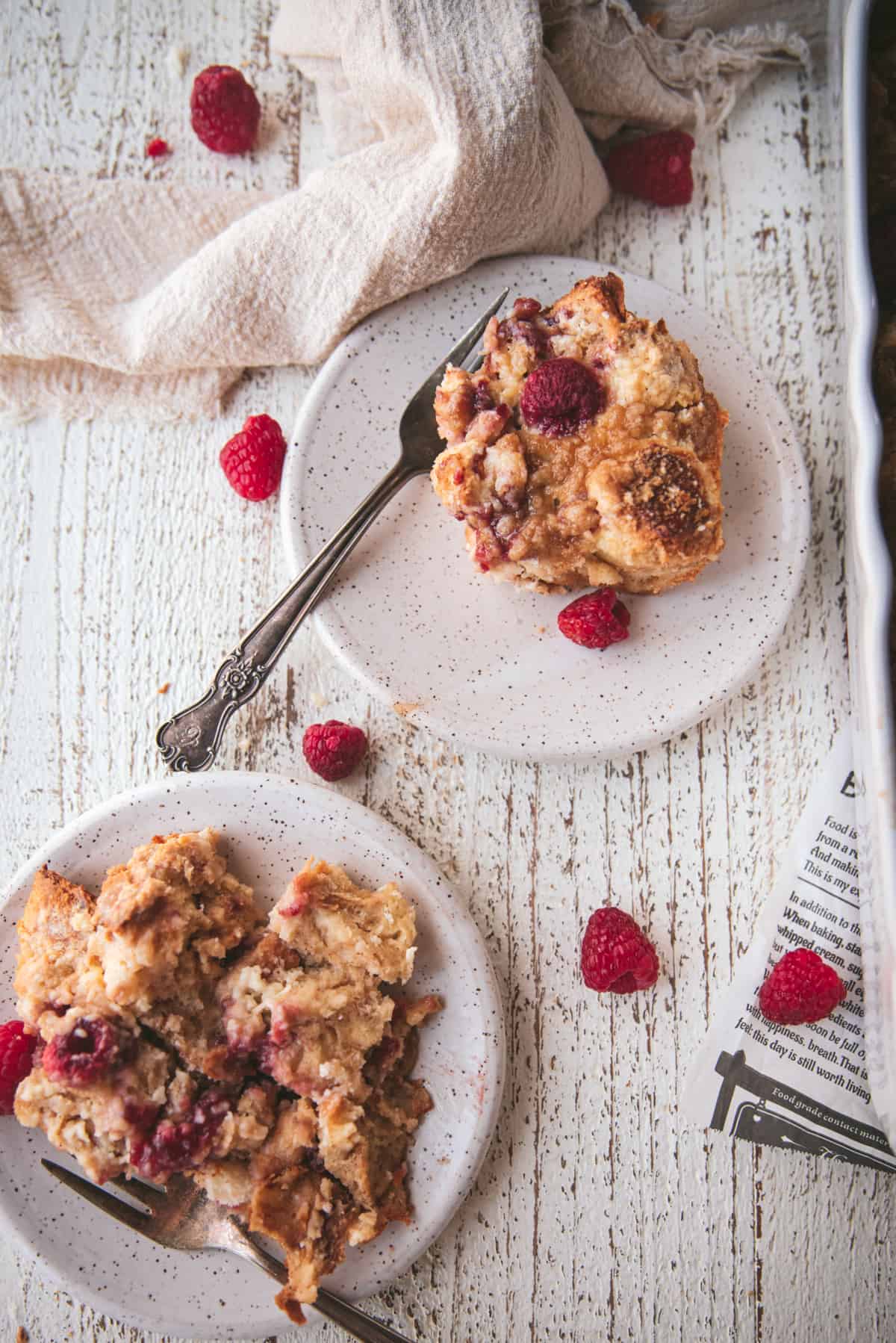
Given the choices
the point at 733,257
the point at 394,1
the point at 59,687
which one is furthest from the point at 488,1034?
the point at 394,1

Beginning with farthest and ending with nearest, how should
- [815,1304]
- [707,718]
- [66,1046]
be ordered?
1. [707,718]
2. [815,1304]
3. [66,1046]

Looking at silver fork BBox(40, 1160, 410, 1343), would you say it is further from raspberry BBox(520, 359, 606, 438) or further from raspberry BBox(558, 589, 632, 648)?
raspberry BBox(520, 359, 606, 438)

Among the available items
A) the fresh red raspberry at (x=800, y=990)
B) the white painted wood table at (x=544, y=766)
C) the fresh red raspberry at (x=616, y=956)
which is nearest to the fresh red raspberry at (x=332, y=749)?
the white painted wood table at (x=544, y=766)

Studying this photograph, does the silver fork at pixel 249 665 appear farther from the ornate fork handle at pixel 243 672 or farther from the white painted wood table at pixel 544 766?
the white painted wood table at pixel 544 766

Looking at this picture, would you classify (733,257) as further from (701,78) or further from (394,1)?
(394,1)

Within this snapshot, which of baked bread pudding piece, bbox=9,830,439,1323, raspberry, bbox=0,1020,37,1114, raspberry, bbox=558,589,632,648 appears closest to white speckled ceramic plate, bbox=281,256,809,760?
raspberry, bbox=558,589,632,648

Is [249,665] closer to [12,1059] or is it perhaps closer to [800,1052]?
[12,1059]
